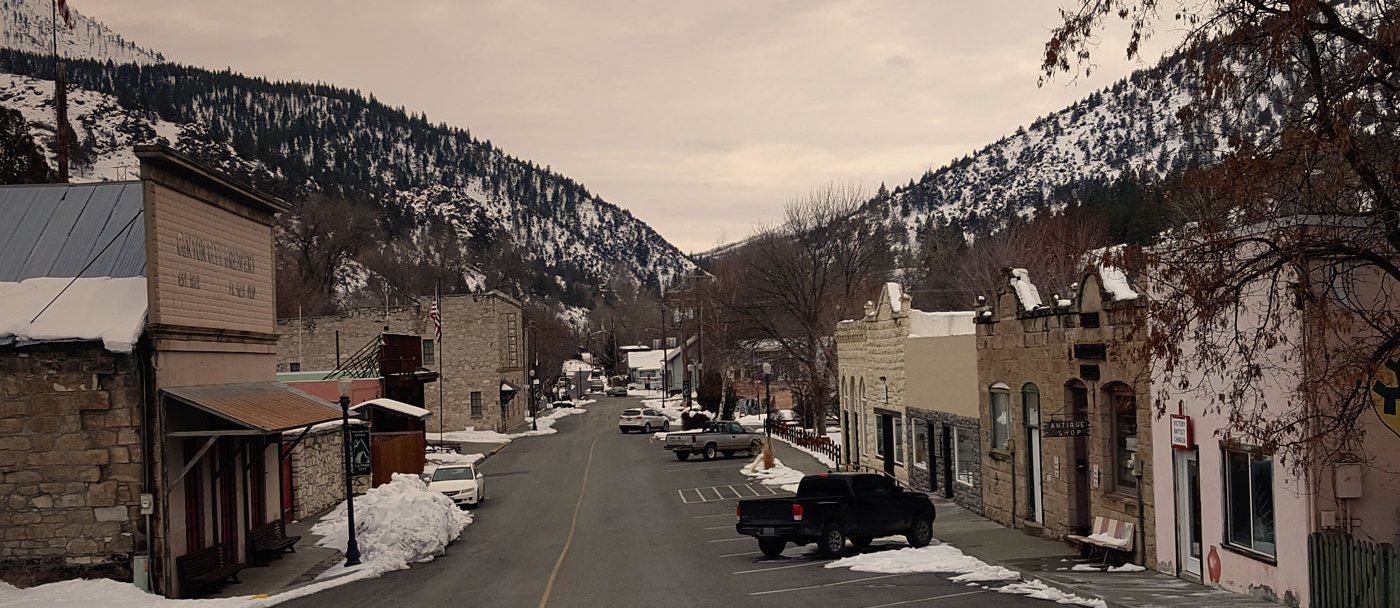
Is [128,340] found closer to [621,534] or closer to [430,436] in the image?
[621,534]

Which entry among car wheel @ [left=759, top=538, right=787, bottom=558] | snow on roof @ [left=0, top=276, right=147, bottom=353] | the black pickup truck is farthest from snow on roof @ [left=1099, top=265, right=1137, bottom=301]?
snow on roof @ [left=0, top=276, right=147, bottom=353]

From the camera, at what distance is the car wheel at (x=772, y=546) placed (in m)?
21.1

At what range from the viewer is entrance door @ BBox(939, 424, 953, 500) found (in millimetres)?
27828

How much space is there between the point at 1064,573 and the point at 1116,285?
16.2 ft

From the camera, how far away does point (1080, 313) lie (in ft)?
64.0

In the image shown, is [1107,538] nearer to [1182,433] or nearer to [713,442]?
[1182,433]

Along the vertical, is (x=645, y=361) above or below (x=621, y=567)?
below

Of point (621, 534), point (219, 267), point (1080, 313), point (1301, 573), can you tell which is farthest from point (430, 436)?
point (1301, 573)

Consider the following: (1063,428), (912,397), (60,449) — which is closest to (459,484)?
(912,397)

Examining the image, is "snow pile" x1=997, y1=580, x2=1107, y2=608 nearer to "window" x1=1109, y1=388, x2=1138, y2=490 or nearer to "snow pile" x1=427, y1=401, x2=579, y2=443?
"window" x1=1109, y1=388, x2=1138, y2=490

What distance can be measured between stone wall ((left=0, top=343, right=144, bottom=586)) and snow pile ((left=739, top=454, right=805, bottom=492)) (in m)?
20.6

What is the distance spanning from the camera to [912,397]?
101 feet

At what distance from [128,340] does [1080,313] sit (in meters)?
15.6

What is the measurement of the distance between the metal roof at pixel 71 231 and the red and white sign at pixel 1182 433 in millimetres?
16356
